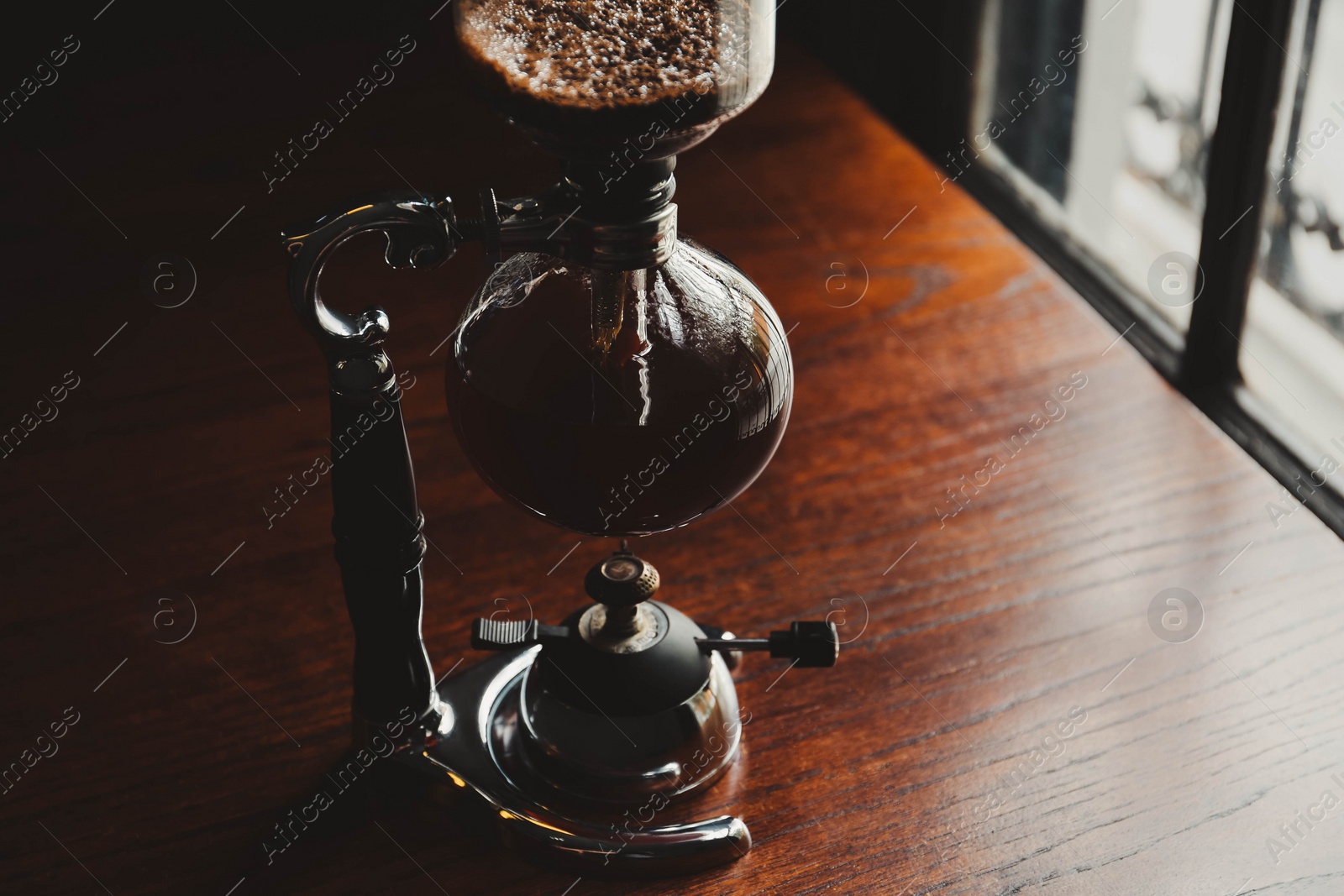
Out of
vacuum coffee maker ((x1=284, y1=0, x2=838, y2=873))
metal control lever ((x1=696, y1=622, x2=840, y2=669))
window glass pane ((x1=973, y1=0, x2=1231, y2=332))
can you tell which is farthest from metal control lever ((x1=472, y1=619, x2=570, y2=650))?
window glass pane ((x1=973, y1=0, x2=1231, y2=332))

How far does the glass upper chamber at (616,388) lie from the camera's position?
2.25 feet

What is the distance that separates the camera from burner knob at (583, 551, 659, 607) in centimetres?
79

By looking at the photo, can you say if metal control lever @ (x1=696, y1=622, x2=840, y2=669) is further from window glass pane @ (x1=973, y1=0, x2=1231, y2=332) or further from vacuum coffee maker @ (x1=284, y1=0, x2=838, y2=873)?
window glass pane @ (x1=973, y1=0, x2=1231, y2=332)

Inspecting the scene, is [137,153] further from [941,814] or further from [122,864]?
[941,814]

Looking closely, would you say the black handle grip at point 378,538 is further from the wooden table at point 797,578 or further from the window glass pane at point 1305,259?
the window glass pane at point 1305,259

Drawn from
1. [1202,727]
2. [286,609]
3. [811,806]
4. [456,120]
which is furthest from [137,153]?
[1202,727]

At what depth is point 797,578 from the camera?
969 millimetres

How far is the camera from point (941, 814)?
803 millimetres

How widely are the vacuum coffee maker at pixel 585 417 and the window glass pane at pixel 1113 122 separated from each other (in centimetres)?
70

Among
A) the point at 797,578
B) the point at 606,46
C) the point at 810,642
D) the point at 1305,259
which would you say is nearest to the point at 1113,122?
the point at 1305,259

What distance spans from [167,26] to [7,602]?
4.12 feet

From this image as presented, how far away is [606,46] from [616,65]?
1 centimetres

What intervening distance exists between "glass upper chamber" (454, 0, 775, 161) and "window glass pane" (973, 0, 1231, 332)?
76cm

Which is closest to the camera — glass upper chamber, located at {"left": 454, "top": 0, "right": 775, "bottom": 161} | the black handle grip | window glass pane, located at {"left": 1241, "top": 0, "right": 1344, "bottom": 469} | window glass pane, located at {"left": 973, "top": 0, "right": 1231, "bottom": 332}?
glass upper chamber, located at {"left": 454, "top": 0, "right": 775, "bottom": 161}
